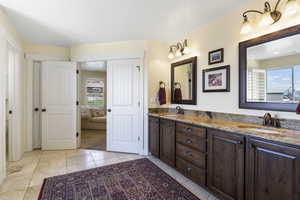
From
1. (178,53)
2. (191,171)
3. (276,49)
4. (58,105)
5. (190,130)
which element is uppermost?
(178,53)

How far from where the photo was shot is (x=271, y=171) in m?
1.43

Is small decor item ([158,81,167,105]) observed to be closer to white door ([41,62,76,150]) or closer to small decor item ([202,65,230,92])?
Result: small decor item ([202,65,230,92])

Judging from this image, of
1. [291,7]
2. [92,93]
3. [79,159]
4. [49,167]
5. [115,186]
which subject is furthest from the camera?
[92,93]

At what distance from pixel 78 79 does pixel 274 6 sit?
3.76 meters

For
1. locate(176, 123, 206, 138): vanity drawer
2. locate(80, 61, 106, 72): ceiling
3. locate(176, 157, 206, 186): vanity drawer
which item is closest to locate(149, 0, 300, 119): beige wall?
locate(176, 123, 206, 138): vanity drawer

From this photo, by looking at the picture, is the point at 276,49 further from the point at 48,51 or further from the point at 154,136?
the point at 48,51

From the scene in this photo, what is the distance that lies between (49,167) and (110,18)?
8.74 ft

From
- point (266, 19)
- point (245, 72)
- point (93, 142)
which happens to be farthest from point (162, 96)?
point (93, 142)

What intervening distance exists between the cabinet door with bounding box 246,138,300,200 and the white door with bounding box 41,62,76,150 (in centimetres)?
355

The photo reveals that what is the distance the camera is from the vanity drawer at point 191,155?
85.2 inches

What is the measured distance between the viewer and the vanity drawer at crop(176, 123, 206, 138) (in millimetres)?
2146

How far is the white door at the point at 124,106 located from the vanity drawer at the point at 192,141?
1.19 meters

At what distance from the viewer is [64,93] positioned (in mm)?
3875

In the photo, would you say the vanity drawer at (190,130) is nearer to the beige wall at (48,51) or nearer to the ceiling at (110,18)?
the ceiling at (110,18)
